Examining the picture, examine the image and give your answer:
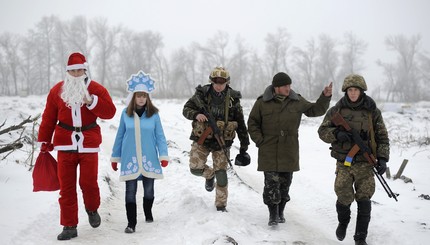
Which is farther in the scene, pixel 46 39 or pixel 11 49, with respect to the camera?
pixel 11 49

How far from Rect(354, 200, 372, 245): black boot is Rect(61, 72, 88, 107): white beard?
3.67 m

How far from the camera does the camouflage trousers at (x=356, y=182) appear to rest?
4527 mm

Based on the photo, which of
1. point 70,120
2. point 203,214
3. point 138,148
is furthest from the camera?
point 203,214

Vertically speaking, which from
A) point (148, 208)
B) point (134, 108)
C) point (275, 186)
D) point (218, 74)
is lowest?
point (148, 208)

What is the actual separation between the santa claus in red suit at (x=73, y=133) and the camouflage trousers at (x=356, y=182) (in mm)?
3049

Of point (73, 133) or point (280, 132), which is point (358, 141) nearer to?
point (280, 132)

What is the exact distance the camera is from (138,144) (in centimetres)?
481

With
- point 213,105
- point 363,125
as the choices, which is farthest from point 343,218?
point 213,105

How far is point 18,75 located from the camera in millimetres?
57875

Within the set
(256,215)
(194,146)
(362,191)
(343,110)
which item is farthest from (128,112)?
(362,191)

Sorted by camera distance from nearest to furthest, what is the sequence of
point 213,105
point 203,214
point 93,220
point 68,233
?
point 68,233 → point 93,220 → point 203,214 → point 213,105

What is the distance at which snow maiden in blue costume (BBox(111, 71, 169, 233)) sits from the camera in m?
4.76

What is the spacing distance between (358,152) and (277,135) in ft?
3.65

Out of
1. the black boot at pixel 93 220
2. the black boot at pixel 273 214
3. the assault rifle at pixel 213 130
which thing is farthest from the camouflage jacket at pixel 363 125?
the black boot at pixel 93 220
